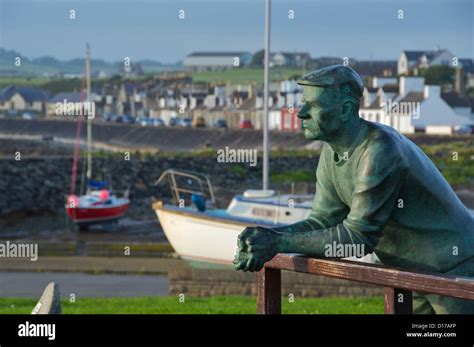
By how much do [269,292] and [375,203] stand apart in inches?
24.2

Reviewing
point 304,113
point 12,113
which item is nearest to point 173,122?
point 12,113

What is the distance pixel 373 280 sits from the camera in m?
5.35

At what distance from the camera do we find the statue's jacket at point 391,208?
5562mm

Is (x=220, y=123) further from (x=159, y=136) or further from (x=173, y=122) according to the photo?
(x=159, y=136)

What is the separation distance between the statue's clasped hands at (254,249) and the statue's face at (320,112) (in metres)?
0.47

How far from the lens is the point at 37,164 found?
181 feet

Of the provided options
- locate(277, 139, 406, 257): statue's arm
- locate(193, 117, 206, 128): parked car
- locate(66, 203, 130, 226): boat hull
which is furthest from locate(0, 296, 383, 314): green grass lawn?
locate(193, 117, 206, 128): parked car

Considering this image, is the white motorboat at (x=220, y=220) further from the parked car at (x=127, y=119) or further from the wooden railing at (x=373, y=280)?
the parked car at (x=127, y=119)

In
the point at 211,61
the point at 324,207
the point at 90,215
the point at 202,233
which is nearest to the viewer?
the point at 324,207

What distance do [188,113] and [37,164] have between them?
6212cm

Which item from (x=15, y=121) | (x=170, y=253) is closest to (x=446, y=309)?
(x=170, y=253)

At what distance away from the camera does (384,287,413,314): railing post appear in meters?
5.46

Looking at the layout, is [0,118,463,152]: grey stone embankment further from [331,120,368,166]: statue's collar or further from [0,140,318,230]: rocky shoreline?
[331,120,368,166]: statue's collar
